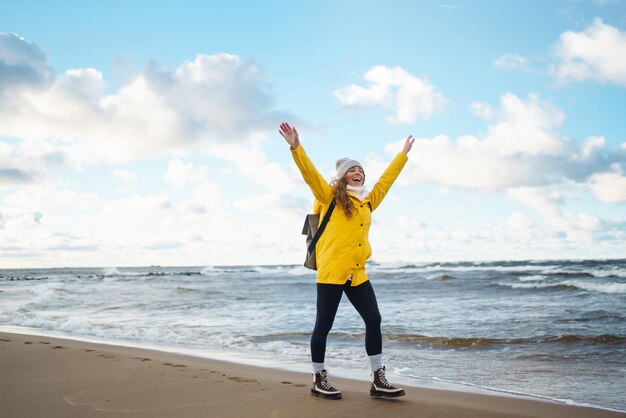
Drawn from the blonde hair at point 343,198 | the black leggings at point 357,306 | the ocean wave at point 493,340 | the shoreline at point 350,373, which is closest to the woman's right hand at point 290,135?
the blonde hair at point 343,198

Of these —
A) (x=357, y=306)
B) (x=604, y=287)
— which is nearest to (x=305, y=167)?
(x=357, y=306)

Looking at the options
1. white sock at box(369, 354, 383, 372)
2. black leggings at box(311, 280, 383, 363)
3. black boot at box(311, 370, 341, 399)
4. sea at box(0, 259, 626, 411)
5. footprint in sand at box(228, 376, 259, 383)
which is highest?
black leggings at box(311, 280, 383, 363)

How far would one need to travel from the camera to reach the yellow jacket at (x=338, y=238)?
12.6ft

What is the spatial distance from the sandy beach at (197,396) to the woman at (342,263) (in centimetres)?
24

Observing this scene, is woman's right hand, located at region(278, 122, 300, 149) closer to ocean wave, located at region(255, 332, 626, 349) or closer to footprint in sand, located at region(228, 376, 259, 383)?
footprint in sand, located at region(228, 376, 259, 383)

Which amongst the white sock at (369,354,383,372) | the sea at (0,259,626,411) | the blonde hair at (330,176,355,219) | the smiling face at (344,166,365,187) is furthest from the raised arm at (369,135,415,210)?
the sea at (0,259,626,411)

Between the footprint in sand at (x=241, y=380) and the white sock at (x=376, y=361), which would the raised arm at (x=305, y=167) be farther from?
the footprint in sand at (x=241, y=380)

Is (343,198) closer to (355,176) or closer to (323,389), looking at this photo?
(355,176)

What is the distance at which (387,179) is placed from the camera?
4.32m

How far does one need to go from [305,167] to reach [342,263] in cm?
83

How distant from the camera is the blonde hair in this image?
3.92 metres

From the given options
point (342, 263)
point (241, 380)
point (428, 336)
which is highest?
point (342, 263)

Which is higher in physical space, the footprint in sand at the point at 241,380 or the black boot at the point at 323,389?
the black boot at the point at 323,389

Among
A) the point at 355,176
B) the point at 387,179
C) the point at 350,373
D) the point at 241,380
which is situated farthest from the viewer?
the point at 350,373
